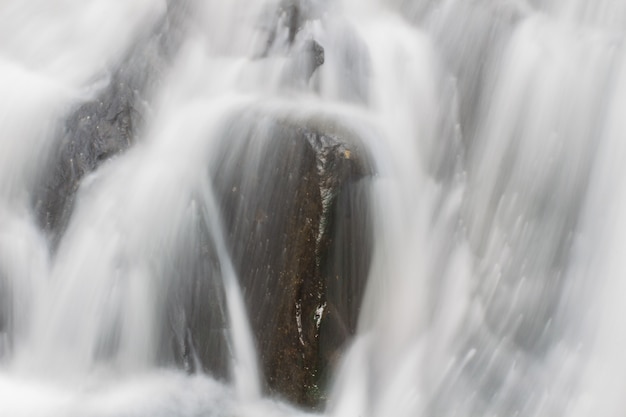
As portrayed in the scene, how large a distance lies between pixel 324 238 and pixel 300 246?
13 centimetres

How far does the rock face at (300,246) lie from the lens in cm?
387

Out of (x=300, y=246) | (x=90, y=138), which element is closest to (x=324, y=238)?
(x=300, y=246)

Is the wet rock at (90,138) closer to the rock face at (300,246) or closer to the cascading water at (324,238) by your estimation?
the cascading water at (324,238)

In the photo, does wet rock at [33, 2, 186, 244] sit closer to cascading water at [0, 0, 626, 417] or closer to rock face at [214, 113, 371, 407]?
cascading water at [0, 0, 626, 417]

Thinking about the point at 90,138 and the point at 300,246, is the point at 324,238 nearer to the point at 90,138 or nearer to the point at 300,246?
the point at 300,246

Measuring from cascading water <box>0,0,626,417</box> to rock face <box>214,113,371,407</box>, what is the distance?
11mm

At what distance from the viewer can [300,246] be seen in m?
3.87

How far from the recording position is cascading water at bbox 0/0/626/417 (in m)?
3.91

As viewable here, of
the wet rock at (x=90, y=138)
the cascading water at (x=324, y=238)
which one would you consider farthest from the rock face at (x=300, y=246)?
the wet rock at (x=90, y=138)

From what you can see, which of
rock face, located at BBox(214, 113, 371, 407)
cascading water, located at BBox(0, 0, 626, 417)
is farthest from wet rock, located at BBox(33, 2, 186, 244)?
rock face, located at BBox(214, 113, 371, 407)

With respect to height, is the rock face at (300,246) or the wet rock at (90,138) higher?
the wet rock at (90,138)

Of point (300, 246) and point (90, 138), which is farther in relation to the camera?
point (90, 138)

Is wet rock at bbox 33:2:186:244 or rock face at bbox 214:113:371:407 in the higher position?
wet rock at bbox 33:2:186:244

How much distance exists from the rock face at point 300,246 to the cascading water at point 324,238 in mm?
11
